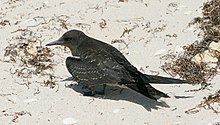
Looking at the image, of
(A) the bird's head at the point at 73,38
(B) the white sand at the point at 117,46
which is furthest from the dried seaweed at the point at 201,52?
(A) the bird's head at the point at 73,38

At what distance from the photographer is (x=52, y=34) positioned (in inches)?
280

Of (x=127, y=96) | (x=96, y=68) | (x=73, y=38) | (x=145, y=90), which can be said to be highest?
(x=73, y=38)

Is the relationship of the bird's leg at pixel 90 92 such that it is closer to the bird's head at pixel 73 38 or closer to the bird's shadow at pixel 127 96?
the bird's shadow at pixel 127 96

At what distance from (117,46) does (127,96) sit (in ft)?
4.58

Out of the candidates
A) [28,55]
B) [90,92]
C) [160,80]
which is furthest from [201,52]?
[28,55]

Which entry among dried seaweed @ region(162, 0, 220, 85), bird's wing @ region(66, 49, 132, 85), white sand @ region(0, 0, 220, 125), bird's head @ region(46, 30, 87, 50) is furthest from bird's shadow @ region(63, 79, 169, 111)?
dried seaweed @ region(162, 0, 220, 85)

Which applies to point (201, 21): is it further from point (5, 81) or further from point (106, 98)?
point (5, 81)

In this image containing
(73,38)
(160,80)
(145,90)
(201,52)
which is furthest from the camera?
(201,52)

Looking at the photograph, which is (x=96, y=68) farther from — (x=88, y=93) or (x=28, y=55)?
(x=28, y=55)

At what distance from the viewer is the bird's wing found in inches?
207

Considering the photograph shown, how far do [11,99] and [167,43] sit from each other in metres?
2.26

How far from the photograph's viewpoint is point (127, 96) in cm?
550

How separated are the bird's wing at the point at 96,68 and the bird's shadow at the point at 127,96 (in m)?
0.25

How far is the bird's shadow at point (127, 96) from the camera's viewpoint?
5.25 metres
